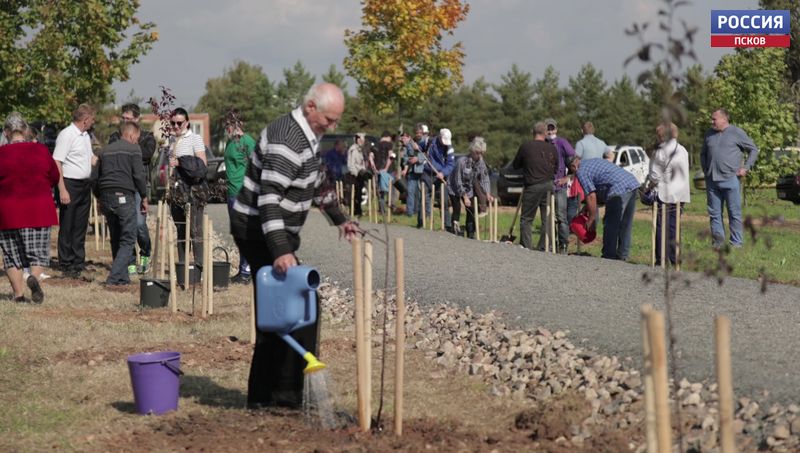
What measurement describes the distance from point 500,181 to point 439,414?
26.4 meters

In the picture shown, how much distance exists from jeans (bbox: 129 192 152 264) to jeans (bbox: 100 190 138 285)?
0.36 m

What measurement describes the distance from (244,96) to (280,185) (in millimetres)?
79637

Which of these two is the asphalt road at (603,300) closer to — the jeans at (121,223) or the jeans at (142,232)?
the jeans at (142,232)

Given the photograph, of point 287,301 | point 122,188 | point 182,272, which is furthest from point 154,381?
point 122,188

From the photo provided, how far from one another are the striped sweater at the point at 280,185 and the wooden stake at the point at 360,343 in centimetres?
45

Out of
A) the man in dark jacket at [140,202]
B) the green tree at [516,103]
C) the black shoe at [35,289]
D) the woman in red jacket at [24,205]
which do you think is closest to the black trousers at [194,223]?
the man in dark jacket at [140,202]

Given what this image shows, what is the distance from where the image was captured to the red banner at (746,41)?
93.9ft

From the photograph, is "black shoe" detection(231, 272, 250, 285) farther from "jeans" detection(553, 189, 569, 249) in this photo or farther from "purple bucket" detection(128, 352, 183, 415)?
"purple bucket" detection(128, 352, 183, 415)

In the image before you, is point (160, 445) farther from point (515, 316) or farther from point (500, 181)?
point (500, 181)

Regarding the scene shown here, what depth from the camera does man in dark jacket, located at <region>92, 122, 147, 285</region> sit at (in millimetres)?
13656

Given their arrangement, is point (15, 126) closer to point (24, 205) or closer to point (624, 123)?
point (24, 205)

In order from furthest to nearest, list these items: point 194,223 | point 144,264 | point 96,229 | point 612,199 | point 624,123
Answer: point 624,123 → point 96,229 → point 612,199 → point 144,264 → point 194,223

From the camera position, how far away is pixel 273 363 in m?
7.25

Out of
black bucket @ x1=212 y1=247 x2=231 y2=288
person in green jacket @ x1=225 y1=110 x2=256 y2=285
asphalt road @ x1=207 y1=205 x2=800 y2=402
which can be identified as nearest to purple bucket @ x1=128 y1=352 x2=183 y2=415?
asphalt road @ x1=207 y1=205 x2=800 y2=402
